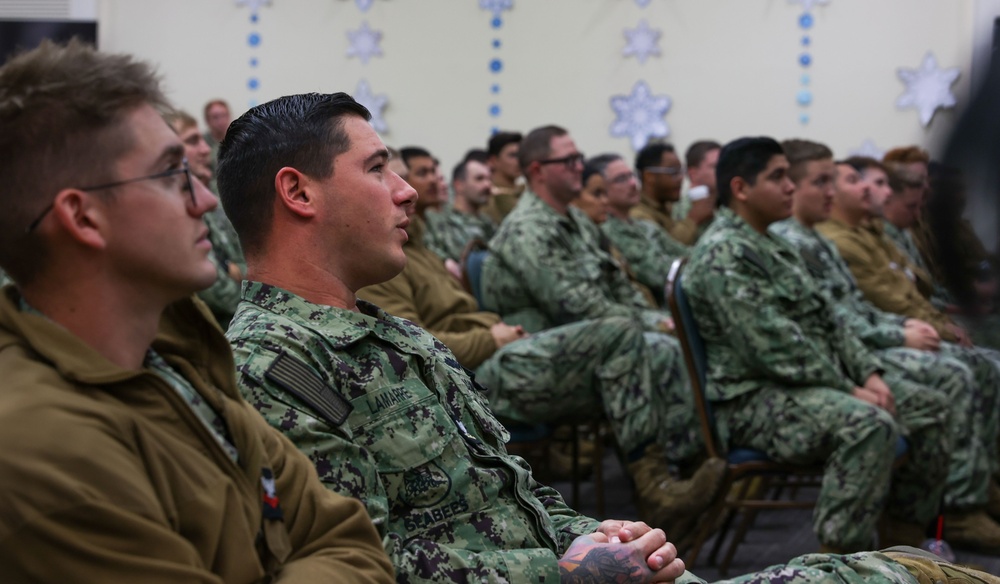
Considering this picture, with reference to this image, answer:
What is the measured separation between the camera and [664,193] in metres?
6.70

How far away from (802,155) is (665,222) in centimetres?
249

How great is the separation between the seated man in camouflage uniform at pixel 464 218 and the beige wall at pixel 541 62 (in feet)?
5.34

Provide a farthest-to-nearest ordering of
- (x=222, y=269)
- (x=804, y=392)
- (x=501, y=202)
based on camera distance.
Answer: (x=501, y=202), (x=222, y=269), (x=804, y=392)

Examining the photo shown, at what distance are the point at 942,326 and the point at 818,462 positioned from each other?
1.89 m

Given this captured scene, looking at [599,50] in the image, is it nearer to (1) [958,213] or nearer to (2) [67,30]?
(2) [67,30]

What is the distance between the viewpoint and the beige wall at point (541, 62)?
8.27 m

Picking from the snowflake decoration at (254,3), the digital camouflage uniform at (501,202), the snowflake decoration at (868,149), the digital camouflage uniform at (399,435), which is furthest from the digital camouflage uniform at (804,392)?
the snowflake decoration at (254,3)

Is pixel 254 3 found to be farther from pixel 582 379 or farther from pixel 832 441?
pixel 832 441

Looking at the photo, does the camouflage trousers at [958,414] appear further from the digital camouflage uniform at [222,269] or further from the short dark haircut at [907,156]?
the digital camouflage uniform at [222,269]

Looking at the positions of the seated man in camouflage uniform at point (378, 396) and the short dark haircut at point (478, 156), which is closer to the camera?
the seated man in camouflage uniform at point (378, 396)

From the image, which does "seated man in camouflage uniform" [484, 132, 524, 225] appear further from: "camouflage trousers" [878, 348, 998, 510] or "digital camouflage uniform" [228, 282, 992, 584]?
"digital camouflage uniform" [228, 282, 992, 584]

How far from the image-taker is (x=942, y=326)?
457cm

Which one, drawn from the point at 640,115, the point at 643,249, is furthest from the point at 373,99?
the point at 643,249

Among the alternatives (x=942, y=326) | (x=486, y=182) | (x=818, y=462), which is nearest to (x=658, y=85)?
(x=486, y=182)
